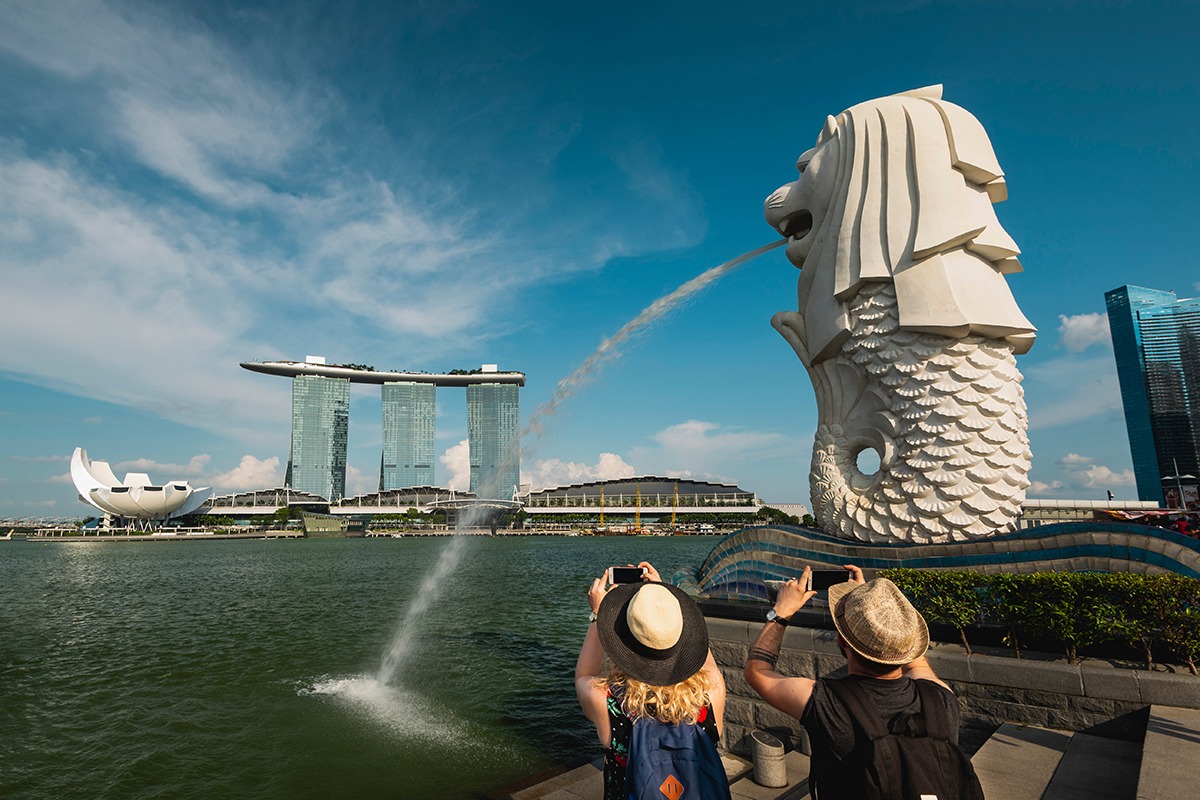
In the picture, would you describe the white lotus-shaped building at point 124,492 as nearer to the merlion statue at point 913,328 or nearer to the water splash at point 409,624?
the water splash at point 409,624

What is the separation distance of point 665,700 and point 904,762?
0.79 metres

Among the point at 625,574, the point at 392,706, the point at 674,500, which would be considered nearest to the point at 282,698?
the point at 392,706

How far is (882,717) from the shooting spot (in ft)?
7.11

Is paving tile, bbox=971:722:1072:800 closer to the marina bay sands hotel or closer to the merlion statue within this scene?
the merlion statue

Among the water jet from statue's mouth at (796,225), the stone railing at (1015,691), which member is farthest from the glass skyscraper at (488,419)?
the stone railing at (1015,691)

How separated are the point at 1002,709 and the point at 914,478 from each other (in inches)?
177

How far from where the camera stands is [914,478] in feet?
32.3

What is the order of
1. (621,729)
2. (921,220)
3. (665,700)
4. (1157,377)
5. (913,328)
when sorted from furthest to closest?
(1157,377)
(921,220)
(913,328)
(621,729)
(665,700)

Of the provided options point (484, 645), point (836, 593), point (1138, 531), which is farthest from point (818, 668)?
point (484, 645)

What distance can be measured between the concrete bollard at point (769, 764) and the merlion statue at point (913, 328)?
213 inches

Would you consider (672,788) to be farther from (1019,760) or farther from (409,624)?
(409,624)

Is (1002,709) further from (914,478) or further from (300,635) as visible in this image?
(300,635)

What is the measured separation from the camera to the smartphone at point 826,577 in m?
2.95

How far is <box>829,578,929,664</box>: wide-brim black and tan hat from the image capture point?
217cm
